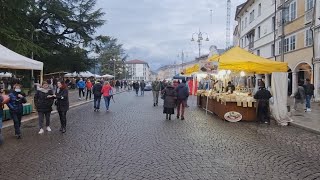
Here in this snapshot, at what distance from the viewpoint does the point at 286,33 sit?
1390 inches

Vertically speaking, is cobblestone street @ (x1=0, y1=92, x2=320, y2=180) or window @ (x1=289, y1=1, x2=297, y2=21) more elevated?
window @ (x1=289, y1=1, x2=297, y2=21)

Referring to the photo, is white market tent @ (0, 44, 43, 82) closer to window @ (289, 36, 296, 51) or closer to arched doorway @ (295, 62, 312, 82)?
arched doorway @ (295, 62, 312, 82)

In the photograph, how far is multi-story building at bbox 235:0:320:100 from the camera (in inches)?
1179

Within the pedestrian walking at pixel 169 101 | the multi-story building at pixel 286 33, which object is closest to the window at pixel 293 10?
the multi-story building at pixel 286 33

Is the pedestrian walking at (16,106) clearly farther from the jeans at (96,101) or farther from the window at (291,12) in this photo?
the window at (291,12)

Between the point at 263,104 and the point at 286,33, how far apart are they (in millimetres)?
22485

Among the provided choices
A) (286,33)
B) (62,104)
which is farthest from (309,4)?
(62,104)

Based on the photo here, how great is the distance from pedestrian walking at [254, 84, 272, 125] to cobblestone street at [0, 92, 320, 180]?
6.52ft

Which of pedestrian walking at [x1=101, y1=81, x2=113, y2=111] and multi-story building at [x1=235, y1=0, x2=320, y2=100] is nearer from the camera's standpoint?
pedestrian walking at [x1=101, y1=81, x2=113, y2=111]

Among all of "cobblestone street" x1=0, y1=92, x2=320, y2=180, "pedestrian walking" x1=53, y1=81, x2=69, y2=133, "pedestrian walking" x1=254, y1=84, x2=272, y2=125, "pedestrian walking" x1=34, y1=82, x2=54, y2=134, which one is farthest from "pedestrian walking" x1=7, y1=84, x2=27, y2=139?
"pedestrian walking" x1=254, y1=84, x2=272, y2=125

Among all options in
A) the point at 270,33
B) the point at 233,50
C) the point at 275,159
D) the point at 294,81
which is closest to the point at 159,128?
the point at 275,159

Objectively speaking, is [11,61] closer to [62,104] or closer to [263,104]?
[62,104]

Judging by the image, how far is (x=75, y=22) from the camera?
4862 cm

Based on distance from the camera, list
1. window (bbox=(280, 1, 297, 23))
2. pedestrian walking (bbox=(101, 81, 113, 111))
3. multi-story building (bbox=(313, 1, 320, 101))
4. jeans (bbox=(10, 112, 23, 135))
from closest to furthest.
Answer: jeans (bbox=(10, 112, 23, 135)) → pedestrian walking (bbox=(101, 81, 113, 111)) → multi-story building (bbox=(313, 1, 320, 101)) → window (bbox=(280, 1, 297, 23))
